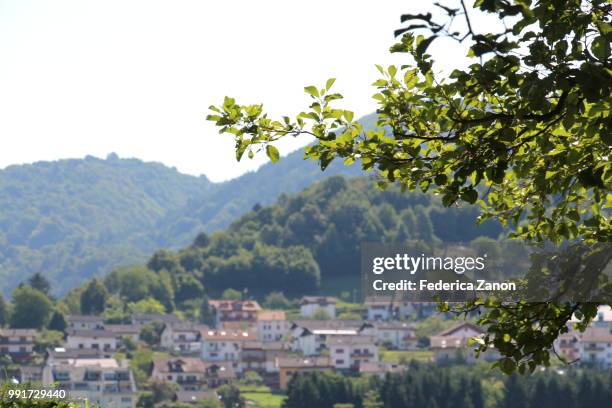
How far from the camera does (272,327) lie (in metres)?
125

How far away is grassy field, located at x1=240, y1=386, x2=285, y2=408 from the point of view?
85.4 meters

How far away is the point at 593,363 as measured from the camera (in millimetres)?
99875

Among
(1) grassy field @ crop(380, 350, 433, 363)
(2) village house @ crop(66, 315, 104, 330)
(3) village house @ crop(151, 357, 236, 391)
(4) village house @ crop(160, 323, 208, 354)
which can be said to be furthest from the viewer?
(2) village house @ crop(66, 315, 104, 330)

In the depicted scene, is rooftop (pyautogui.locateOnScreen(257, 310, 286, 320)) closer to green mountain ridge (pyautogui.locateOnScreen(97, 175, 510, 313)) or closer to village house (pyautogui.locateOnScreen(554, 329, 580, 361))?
green mountain ridge (pyautogui.locateOnScreen(97, 175, 510, 313))

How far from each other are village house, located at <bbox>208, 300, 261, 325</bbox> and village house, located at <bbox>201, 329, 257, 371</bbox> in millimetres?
14169

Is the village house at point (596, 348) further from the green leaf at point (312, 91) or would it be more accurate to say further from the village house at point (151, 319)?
the green leaf at point (312, 91)

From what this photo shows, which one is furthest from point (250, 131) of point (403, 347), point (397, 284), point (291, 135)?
point (403, 347)

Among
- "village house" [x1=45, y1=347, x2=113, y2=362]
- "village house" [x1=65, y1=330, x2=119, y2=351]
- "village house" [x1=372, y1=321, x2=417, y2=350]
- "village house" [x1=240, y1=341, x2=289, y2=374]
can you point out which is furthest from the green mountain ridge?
"village house" [x1=45, y1=347, x2=113, y2=362]

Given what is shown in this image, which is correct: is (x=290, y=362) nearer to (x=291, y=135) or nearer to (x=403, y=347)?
(x=403, y=347)

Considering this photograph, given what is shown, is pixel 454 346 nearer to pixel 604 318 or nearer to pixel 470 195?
pixel 604 318

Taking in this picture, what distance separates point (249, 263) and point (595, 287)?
5453 inches

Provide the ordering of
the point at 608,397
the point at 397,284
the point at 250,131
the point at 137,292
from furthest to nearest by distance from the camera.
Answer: the point at 137,292 < the point at 608,397 < the point at 397,284 < the point at 250,131

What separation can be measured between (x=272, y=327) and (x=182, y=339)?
13710 mm

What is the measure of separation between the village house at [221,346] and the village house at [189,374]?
28.3ft
